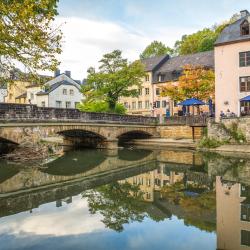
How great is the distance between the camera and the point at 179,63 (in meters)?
55.2

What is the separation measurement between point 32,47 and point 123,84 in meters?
30.7

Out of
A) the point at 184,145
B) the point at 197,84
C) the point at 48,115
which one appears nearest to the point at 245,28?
the point at 197,84

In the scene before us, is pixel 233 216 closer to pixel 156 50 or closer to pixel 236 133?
pixel 236 133

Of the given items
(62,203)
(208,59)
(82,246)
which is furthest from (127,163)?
(208,59)

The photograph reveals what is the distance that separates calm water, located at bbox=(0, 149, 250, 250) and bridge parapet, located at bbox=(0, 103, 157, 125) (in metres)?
4.45

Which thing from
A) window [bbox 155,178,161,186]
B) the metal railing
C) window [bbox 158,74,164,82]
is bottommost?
window [bbox 155,178,161,186]

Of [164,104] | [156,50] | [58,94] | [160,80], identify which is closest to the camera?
[164,104]

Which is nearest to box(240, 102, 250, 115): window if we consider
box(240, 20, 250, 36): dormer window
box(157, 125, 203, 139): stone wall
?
box(157, 125, 203, 139): stone wall

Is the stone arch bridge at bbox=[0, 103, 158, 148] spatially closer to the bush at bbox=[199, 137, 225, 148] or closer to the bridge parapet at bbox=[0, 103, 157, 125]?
the bridge parapet at bbox=[0, 103, 157, 125]

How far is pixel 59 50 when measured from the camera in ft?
36.3

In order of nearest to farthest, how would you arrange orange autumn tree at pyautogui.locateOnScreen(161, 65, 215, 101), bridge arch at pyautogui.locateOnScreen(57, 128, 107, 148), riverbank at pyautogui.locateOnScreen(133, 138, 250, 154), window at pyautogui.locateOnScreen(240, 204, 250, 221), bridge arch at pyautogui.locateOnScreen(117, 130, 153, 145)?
window at pyautogui.locateOnScreen(240, 204, 250, 221), riverbank at pyautogui.locateOnScreen(133, 138, 250, 154), bridge arch at pyautogui.locateOnScreen(57, 128, 107, 148), bridge arch at pyautogui.locateOnScreen(117, 130, 153, 145), orange autumn tree at pyautogui.locateOnScreen(161, 65, 215, 101)

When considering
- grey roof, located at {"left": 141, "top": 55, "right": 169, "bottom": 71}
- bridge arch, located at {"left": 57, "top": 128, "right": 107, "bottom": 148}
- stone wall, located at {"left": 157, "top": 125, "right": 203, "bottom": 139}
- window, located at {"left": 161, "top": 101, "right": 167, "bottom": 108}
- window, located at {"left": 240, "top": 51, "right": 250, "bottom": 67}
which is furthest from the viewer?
grey roof, located at {"left": 141, "top": 55, "right": 169, "bottom": 71}

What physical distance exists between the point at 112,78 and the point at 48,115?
570 inches

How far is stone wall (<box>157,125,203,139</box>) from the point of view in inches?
1496
